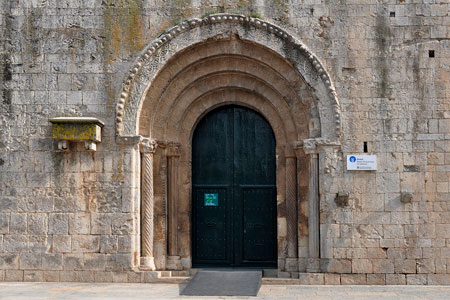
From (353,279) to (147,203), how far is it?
3.74m

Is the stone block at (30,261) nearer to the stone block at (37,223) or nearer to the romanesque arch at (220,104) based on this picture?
the stone block at (37,223)

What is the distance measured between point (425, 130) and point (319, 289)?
10.6ft

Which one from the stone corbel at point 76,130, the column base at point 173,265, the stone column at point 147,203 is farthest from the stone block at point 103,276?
the stone corbel at point 76,130

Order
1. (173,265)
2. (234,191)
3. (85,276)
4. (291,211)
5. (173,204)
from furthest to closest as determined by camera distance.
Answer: (234,191) → (173,204) → (173,265) → (291,211) → (85,276)

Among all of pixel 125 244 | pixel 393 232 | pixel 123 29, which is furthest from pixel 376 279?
pixel 123 29

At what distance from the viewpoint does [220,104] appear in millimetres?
10312

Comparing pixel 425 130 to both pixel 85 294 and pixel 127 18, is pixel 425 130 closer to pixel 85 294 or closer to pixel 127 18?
pixel 127 18

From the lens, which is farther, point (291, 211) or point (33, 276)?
point (291, 211)

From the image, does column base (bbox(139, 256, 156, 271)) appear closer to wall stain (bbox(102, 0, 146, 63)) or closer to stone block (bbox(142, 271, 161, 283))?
stone block (bbox(142, 271, 161, 283))

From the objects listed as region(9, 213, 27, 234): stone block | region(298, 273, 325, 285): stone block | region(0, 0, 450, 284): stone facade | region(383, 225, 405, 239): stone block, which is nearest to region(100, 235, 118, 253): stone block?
region(0, 0, 450, 284): stone facade

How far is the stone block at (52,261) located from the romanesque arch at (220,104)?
141cm

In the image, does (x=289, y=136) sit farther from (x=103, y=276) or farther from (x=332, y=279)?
(x=103, y=276)

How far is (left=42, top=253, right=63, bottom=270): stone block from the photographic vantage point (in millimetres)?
9500

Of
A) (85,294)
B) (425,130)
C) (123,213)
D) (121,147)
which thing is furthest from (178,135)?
(425,130)
